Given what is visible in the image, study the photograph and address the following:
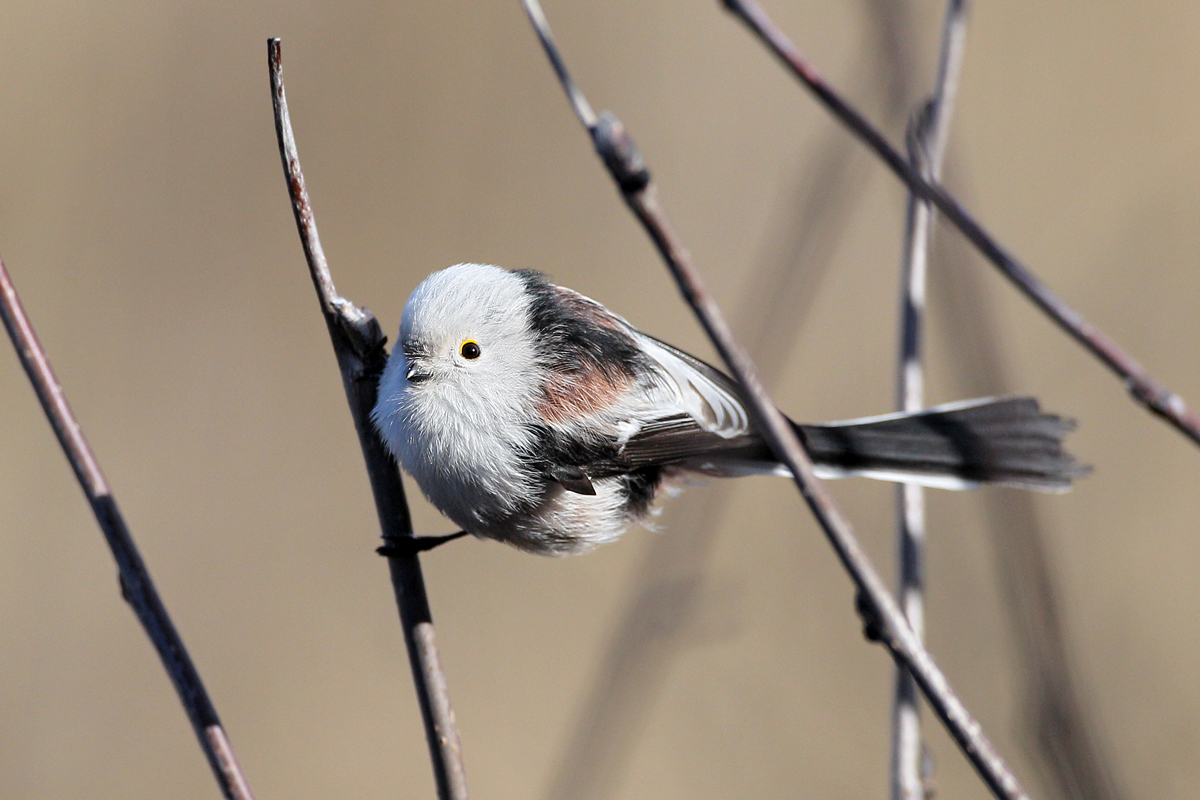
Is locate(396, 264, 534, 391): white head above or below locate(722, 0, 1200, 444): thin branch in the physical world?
above

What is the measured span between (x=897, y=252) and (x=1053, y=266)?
485mm

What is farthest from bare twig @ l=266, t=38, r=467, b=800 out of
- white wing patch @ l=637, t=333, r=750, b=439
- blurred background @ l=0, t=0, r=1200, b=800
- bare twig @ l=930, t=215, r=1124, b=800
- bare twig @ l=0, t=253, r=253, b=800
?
blurred background @ l=0, t=0, r=1200, b=800

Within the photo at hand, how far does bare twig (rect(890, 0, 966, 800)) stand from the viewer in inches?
40.1

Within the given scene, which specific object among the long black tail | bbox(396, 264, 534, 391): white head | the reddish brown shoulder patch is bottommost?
the long black tail

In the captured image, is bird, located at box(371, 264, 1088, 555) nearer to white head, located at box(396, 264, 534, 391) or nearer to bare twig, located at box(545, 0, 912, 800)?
white head, located at box(396, 264, 534, 391)

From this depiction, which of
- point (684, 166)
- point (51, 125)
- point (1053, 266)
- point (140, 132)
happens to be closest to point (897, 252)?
point (1053, 266)

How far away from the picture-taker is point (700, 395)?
144cm

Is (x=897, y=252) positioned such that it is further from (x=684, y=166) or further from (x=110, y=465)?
(x=110, y=465)

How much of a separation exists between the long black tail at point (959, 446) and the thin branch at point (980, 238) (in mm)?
501

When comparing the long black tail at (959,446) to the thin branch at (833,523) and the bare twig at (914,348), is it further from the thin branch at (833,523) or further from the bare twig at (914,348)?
the thin branch at (833,523)

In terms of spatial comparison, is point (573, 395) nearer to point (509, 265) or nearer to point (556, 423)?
point (556, 423)

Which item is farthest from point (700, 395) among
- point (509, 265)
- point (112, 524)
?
point (509, 265)

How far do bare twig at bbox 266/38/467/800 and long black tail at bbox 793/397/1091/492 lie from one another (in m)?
0.60

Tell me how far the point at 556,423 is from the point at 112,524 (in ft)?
1.98
